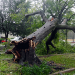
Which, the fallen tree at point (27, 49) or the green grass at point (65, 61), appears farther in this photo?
the green grass at point (65, 61)

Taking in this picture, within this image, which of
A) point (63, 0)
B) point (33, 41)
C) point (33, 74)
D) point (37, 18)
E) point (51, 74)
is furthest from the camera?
point (37, 18)

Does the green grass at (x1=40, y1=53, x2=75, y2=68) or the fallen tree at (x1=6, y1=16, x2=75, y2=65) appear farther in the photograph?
the green grass at (x1=40, y1=53, x2=75, y2=68)

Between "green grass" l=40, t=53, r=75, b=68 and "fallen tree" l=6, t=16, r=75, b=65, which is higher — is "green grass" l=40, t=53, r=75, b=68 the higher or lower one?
the lower one

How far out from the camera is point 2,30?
13.7 meters

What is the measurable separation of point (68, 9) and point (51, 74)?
267 inches

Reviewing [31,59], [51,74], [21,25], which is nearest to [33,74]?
[51,74]

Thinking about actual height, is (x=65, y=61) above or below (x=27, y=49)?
below

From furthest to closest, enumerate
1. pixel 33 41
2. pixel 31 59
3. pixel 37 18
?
1. pixel 37 18
2. pixel 33 41
3. pixel 31 59

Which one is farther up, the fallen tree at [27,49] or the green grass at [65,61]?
the fallen tree at [27,49]

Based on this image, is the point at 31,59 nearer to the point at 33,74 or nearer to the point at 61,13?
the point at 33,74

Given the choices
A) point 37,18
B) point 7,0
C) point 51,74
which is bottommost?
point 51,74

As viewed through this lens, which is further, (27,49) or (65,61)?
(65,61)

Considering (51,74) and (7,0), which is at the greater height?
(7,0)

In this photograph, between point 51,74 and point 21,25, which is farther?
point 21,25
